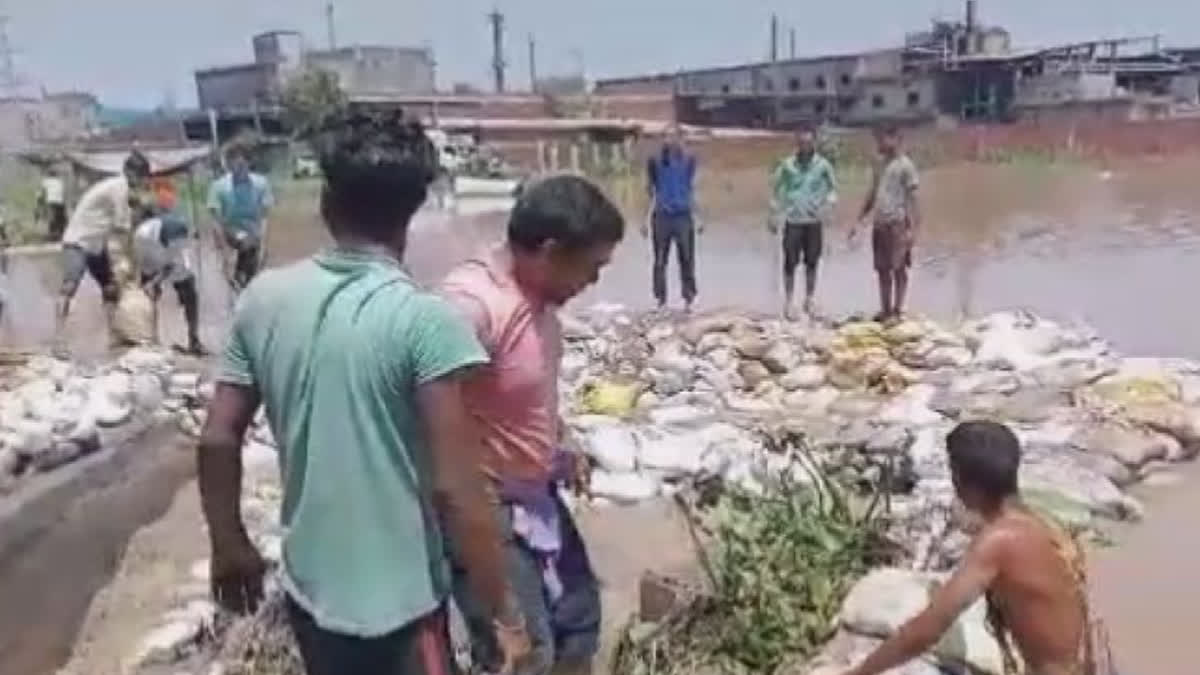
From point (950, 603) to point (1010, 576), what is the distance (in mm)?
126

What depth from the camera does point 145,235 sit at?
29.8ft

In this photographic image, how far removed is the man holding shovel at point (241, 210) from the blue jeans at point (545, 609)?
23.1 ft

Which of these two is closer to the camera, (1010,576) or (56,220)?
(1010,576)

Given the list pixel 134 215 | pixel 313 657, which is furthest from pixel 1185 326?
pixel 313 657

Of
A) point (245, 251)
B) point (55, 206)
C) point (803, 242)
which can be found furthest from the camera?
point (55, 206)

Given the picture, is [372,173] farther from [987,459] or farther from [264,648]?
[264,648]

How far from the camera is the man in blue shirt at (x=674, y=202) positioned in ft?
31.3

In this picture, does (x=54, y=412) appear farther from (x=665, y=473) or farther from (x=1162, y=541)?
(x=1162, y=541)

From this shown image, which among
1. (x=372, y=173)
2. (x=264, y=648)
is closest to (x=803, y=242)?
(x=264, y=648)

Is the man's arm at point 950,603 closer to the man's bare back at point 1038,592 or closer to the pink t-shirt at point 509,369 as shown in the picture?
the man's bare back at point 1038,592

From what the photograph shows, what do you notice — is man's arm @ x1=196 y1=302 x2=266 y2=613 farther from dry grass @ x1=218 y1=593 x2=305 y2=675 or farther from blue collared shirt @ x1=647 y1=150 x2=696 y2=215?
blue collared shirt @ x1=647 y1=150 x2=696 y2=215

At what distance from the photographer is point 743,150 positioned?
36656mm

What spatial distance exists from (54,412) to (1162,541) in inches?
189

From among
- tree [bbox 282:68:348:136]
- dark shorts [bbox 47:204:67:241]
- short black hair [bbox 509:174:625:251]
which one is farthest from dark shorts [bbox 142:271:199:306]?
tree [bbox 282:68:348:136]
